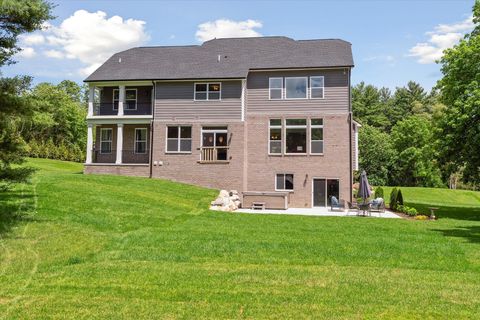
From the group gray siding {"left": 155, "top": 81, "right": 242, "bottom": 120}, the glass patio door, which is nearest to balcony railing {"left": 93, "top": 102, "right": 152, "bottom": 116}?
gray siding {"left": 155, "top": 81, "right": 242, "bottom": 120}

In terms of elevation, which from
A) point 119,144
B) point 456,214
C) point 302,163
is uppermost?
point 119,144

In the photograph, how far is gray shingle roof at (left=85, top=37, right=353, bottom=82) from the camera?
2534cm

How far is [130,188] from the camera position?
1919 cm

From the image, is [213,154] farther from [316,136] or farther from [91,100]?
[91,100]

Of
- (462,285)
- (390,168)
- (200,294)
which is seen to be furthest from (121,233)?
(390,168)

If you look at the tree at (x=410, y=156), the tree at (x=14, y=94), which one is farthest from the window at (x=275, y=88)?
the tree at (x=410, y=156)

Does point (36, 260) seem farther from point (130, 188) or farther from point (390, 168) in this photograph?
point (390, 168)

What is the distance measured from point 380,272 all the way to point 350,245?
289 cm

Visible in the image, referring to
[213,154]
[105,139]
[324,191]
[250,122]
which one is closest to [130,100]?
[105,139]

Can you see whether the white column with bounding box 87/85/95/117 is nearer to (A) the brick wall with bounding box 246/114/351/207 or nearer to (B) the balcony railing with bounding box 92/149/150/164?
(B) the balcony railing with bounding box 92/149/150/164

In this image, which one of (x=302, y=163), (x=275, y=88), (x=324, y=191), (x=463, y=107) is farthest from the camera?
(x=275, y=88)

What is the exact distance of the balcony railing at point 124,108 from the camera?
27.3m

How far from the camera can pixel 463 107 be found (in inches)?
875

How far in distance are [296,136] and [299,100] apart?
2.23 metres
